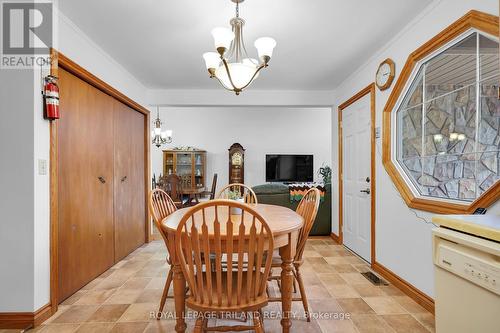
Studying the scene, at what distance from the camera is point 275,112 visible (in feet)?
23.1

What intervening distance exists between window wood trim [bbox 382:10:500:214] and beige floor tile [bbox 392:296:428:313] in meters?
0.75

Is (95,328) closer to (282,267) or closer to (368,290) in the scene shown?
(282,267)

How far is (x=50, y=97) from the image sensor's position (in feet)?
6.08

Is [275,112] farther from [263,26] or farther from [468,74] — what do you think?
[468,74]

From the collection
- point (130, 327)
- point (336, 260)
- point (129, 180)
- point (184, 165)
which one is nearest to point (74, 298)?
point (130, 327)

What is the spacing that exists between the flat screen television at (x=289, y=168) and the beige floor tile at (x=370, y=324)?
4.92m

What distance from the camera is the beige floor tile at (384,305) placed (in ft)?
6.53

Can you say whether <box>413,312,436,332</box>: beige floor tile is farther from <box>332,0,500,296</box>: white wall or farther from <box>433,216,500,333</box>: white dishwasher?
<box>433,216,500,333</box>: white dishwasher

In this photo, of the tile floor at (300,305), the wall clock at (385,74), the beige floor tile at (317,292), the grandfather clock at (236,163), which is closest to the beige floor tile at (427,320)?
the tile floor at (300,305)

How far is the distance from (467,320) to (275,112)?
636cm

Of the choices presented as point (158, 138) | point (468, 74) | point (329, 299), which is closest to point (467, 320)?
point (329, 299)

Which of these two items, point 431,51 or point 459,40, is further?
point 431,51

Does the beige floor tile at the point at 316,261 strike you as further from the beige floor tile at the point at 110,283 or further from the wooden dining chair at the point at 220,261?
the beige floor tile at the point at 110,283

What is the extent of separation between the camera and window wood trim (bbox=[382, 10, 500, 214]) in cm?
154
